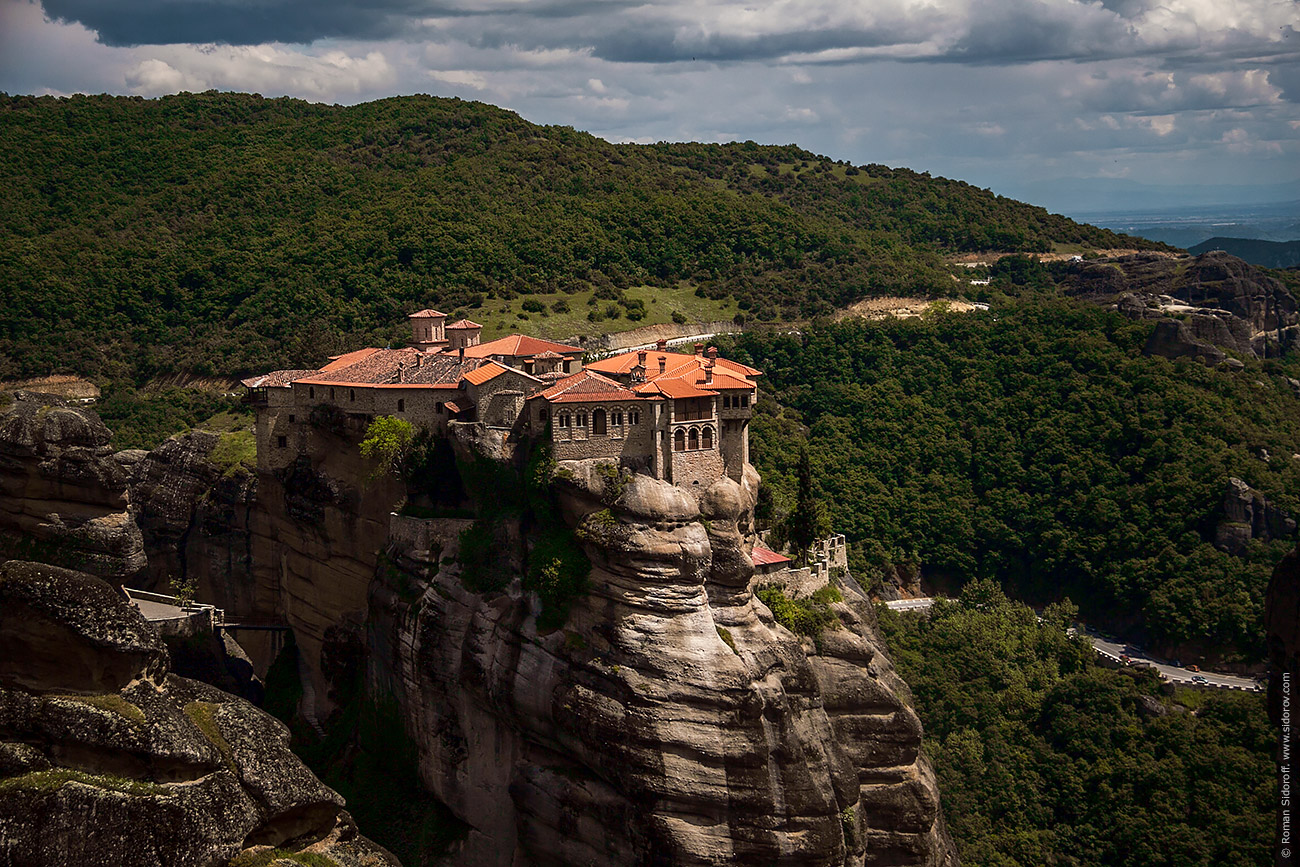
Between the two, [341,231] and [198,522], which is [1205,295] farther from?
[198,522]

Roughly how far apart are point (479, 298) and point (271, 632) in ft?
132

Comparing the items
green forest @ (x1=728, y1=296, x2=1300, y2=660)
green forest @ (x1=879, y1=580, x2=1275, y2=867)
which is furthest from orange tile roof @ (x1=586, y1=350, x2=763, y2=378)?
green forest @ (x1=879, y1=580, x2=1275, y2=867)

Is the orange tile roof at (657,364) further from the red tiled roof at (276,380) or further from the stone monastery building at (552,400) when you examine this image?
the red tiled roof at (276,380)

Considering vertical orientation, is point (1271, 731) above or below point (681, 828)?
below

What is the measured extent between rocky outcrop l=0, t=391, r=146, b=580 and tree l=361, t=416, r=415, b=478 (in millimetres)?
11863

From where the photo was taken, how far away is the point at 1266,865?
54219 millimetres

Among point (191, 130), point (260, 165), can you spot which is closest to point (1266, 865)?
point (260, 165)

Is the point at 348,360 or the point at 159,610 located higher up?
the point at 348,360

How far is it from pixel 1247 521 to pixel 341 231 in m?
73.5

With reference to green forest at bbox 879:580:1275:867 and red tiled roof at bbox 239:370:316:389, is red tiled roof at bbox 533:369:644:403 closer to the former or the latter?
red tiled roof at bbox 239:370:316:389

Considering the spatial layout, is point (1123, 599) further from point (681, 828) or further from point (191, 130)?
point (191, 130)

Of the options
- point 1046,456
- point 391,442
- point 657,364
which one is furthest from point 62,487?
A: point 1046,456

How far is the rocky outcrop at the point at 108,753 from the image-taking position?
24.3 m

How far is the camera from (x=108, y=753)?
25.5 meters
